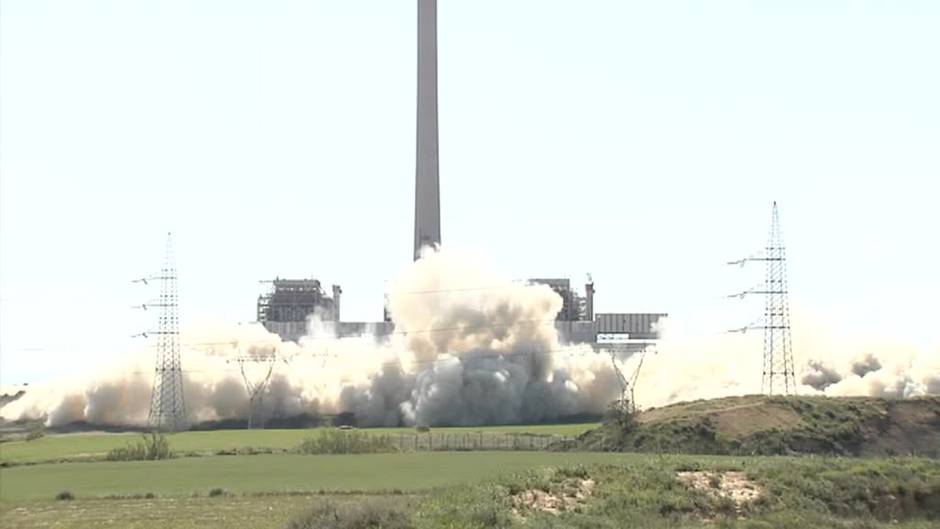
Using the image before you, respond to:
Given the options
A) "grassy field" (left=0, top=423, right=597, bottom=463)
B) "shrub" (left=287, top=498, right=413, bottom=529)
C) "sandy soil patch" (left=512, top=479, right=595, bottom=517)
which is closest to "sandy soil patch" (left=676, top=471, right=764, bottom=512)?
"sandy soil patch" (left=512, top=479, right=595, bottom=517)

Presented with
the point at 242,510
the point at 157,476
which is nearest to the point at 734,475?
the point at 242,510

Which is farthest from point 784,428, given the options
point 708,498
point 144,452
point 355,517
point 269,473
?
point 355,517

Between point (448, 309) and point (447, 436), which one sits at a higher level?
point (448, 309)

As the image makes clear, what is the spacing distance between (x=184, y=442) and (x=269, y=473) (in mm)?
Result: 39166

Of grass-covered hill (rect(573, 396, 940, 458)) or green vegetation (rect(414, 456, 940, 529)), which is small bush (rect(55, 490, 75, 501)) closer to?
green vegetation (rect(414, 456, 940, 529))

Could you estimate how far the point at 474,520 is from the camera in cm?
3562

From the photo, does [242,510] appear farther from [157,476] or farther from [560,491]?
[157,476]

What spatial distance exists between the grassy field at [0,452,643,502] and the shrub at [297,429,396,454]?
412 cm

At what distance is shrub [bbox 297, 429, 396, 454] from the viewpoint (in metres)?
89.0

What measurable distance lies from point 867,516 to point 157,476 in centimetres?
4081

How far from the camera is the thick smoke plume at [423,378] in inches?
5349

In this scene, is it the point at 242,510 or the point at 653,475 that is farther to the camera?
the point at 242,510

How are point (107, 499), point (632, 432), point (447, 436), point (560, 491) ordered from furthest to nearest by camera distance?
1. point (447, 436)
2. point (632, 432)
3. point (107, 499)
4. point (560, 491)

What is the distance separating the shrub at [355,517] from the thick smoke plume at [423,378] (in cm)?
9641
